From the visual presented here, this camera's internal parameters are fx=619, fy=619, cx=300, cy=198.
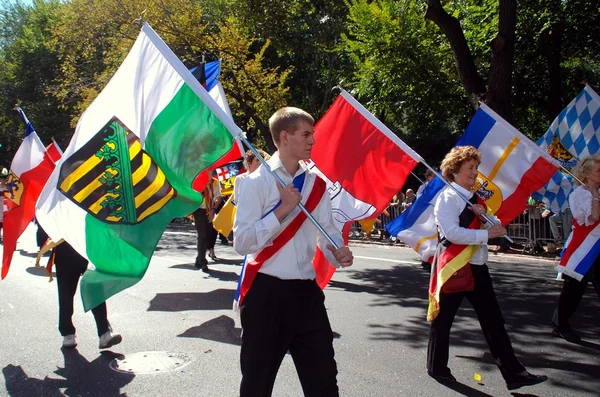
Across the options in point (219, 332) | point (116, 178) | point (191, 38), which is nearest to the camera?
point (116, 178)

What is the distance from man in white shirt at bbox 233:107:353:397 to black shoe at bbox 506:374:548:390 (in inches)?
75.0

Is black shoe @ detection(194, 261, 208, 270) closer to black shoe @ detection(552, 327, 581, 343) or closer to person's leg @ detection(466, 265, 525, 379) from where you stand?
black shoe @ detection(552, 327, 581, 343)

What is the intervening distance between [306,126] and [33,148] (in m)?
4.57

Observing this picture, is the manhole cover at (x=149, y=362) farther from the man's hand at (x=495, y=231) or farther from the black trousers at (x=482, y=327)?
the man's hand at (x=495, y=231)

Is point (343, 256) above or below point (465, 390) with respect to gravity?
above

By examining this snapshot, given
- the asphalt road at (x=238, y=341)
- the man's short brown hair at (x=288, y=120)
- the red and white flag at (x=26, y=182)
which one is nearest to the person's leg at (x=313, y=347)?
the man's short brown hair at (x=288, y=120)

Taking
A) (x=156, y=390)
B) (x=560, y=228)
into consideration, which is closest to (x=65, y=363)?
(x=156, y=390)

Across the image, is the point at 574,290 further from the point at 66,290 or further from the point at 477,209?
the point at 66,290

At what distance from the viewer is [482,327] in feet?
15.4

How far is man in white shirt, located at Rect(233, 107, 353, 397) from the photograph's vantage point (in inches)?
122

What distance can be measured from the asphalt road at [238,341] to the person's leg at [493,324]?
229mm

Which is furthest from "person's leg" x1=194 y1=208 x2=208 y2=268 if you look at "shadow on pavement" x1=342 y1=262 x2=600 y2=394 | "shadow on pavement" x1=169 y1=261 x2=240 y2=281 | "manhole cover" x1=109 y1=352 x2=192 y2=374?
"manhole cover" x1=109 y1=352 x2=192 y2=374

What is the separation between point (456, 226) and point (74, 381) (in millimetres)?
3248

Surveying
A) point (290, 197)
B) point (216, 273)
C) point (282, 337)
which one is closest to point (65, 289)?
point (282, 337)
